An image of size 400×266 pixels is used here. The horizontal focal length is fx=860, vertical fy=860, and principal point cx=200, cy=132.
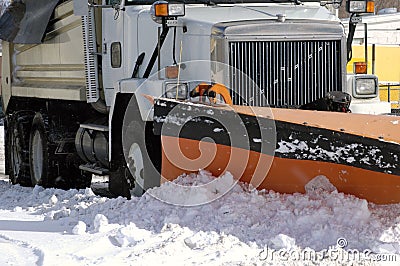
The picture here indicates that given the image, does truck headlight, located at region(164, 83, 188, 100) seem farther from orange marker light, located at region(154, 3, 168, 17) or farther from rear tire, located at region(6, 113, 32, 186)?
rear tire, located at region(6, 113, 32, 186)

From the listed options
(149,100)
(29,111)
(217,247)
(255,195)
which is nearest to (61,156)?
(29,111)

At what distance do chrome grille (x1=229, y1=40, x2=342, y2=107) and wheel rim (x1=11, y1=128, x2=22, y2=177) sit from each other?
17.1 feet

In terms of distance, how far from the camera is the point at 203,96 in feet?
24.4

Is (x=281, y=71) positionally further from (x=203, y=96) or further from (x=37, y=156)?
(x=37, y=156)

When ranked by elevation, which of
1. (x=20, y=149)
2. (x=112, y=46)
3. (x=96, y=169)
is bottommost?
(x=20, y=149)

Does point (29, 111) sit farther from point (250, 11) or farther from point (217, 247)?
point (217, 247)

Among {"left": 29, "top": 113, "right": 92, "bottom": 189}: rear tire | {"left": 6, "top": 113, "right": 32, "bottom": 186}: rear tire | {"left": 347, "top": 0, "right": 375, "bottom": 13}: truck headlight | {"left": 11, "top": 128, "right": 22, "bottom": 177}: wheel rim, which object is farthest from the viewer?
{"left": 11, "top": 128, "right": 22, "bottom": 177}: wheel rim

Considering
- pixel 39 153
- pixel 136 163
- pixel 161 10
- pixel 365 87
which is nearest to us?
pixel 161 10

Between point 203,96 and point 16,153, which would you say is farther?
point 16,153

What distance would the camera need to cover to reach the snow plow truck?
20.1 ft

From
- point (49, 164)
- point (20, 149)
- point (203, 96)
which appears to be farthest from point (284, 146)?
point (20, 149)

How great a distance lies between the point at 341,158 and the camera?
5895 millimetres

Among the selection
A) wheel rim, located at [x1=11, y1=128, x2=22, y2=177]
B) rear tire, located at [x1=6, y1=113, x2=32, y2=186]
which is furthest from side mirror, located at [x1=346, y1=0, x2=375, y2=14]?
wheel rim, located at [x1=11, y1=128, x2=22, y2=177]

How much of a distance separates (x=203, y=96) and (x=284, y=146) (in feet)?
4.69
